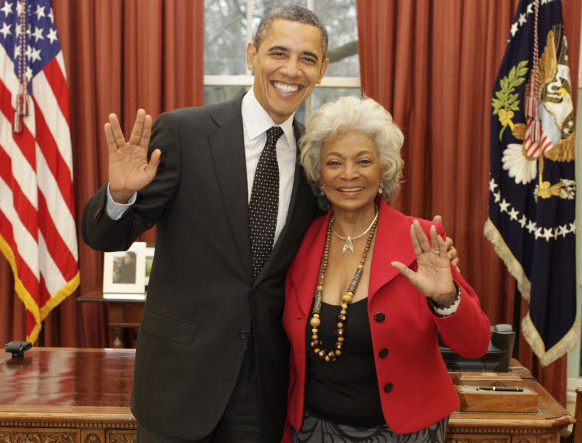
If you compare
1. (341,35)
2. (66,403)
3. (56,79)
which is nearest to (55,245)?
(56,79)

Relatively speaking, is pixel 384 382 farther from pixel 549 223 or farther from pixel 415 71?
pixel 415 71

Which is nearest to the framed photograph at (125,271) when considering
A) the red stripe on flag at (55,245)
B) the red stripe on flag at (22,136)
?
the red stripe on flag at (55,245)

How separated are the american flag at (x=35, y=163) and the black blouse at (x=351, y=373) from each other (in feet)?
8.67

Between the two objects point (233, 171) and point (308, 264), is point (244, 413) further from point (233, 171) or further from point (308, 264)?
point (233, 171)

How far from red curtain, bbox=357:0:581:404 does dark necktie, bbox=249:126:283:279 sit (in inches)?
90.6

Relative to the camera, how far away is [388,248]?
Result: 1.80 m

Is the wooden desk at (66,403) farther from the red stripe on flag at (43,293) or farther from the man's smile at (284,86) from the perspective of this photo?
the red stripe on flag at (43,293)

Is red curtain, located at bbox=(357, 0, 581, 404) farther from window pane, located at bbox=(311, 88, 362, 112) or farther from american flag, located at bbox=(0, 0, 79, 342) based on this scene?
american flag, located at bbox=(0, 0, 79, 342)

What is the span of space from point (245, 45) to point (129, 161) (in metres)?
2.96

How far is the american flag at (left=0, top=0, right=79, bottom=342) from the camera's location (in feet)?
12.4

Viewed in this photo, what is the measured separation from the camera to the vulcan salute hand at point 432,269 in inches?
62.9

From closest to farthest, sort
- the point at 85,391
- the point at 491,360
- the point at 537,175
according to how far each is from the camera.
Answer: the point at 85,391 → the point at 491,360 → the point at 537,175

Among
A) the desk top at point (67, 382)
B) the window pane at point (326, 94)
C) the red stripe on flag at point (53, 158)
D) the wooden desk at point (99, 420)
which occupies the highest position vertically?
the window pane at point (326, 94)

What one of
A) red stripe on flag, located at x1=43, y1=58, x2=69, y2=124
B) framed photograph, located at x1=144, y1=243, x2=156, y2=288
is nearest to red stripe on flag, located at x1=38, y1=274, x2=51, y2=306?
framed photograph, located at x1=144, y1=243, x2=156, y2=288
